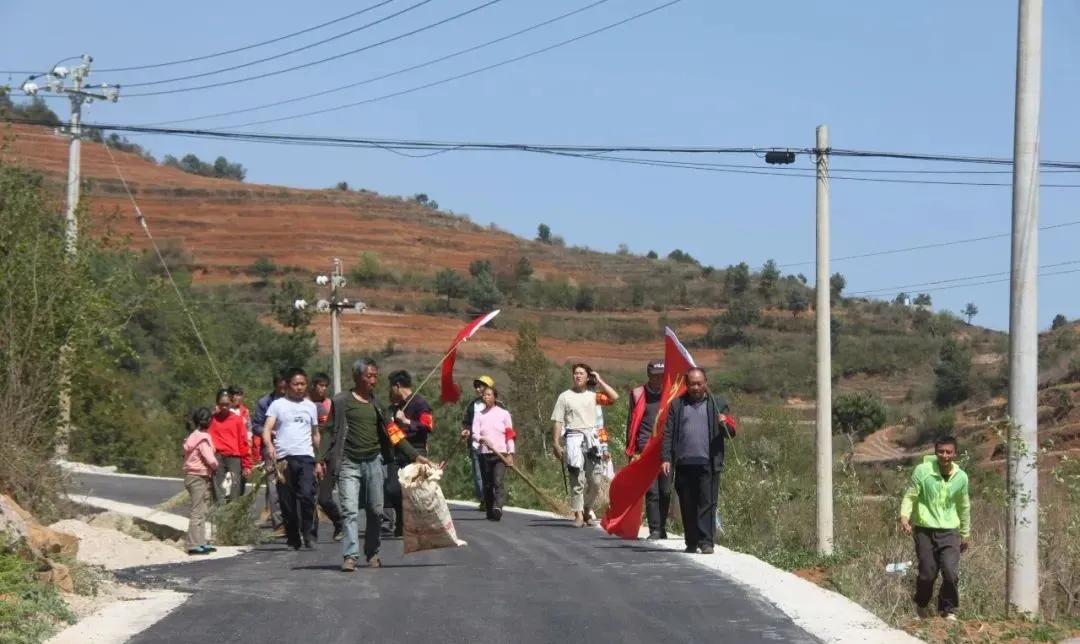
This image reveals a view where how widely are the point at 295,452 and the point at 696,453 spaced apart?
425 cm

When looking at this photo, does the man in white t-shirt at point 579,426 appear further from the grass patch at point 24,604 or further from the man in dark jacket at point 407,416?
the grass patch at point 24,604

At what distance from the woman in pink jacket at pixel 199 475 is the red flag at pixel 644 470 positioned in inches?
170

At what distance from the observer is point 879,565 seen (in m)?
16.3

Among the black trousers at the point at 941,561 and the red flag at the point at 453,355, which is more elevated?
the red flag at the point at 453,355

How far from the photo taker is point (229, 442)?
Result: 17922 mm

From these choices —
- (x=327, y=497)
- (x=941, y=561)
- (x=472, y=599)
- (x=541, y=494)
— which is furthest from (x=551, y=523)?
(x=472, y=599)

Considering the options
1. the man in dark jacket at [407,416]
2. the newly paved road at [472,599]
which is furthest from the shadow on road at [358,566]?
the man in dark jacket at [407,416]

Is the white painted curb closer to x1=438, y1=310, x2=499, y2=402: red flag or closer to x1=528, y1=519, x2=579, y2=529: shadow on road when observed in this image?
x1=438, y1=310, x2=499, y2=402: red flag

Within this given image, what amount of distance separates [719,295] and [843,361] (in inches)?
966

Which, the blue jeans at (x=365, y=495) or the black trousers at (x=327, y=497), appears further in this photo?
the black trousers at (x=327, y=497)

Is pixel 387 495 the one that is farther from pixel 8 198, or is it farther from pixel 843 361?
pixel 843 361

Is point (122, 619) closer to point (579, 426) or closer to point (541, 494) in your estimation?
point (579, 426)

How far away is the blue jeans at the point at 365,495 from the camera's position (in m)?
13.7

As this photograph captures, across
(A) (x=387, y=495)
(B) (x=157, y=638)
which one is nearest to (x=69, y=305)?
(A) (x=387, y=495)
